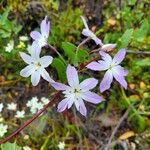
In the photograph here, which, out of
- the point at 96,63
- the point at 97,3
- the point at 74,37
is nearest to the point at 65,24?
the point at 74,37

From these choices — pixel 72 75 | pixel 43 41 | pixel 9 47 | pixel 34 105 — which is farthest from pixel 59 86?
pixel 34 105

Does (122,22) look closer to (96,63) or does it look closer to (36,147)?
(36,147)

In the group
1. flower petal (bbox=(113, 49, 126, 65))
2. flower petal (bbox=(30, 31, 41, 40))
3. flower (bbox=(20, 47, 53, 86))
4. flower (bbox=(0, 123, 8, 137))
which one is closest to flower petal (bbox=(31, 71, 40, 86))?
flower (bbox=(20, 47, 53, 86))

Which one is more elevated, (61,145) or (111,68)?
(111,68)

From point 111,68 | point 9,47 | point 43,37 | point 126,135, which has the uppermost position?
point 43,37

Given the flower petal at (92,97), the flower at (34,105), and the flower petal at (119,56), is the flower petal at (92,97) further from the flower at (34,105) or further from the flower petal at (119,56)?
the flower at (34,105)

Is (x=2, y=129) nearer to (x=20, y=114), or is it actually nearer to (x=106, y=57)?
(x=20, y=114)

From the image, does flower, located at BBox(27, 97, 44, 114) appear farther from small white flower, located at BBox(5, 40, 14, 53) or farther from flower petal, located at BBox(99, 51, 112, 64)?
flower petal, located at BBox(99, 51, 112, 64)

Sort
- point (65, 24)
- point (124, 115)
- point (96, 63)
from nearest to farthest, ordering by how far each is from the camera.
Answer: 1. point (96, 63)
2. point (124, 115)
3. point (65, 24)
